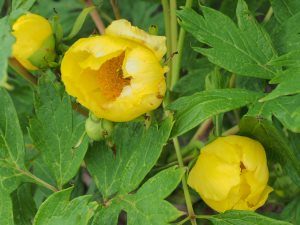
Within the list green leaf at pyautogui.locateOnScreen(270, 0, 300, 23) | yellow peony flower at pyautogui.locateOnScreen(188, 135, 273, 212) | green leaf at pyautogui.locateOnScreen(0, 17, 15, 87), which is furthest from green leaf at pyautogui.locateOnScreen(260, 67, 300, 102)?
green leaf at pyautogui.locateOnScreen(0, 17, 15, 87)

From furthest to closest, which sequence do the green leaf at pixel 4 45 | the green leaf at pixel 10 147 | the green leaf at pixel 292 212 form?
the green leaf at pixel 292 212 → the green leaf at pixel 10 147 → the green leaf at pixel 4 45

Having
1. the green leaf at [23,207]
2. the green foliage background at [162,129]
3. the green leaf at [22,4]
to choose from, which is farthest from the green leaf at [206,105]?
the green leaf at [23,207]

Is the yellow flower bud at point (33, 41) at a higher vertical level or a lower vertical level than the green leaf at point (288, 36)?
higher

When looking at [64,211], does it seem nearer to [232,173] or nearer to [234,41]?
[232,173]

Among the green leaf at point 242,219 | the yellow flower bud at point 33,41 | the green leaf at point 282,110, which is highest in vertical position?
the yellow flower bud at point 33,41

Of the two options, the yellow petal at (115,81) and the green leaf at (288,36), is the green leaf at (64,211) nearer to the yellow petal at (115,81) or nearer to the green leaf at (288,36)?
the yellow petal at (115,81)

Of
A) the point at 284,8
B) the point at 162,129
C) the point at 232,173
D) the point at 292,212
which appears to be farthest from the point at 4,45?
the point at 292,212

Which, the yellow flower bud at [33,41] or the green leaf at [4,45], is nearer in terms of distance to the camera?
the green leaf at [4,45]

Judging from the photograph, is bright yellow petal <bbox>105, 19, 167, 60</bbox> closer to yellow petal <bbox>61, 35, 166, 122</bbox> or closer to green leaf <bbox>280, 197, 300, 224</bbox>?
yellow petal <bbox>61, 35, 166, 122</bbox>

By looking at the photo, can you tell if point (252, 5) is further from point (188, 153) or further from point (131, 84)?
point (131, 84)
